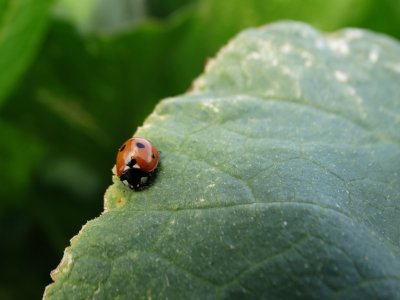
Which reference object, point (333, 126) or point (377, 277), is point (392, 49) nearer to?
point (333, 126)

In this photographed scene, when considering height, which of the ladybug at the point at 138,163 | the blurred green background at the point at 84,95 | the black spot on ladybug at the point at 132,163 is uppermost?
the ladybug at the point at 138,163

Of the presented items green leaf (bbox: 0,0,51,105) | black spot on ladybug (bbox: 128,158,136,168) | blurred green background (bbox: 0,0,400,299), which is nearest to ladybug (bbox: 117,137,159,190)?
black spot on ladybug (bbox: 128,158,136,168)

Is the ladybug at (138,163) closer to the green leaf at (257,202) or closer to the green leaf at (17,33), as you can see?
the green leaf at (257,202)

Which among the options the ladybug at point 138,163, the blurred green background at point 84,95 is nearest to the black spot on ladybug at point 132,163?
the ladybug at point 138,163

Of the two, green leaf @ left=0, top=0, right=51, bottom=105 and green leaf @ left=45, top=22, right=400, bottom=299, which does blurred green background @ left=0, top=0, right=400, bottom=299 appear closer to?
green leaf @ left=0, top=0, right=51, bottom=105

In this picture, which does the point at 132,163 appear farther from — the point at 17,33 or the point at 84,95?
the point at 84,95

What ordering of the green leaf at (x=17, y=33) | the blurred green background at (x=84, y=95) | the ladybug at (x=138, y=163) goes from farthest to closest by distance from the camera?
→ 1. the blurred green background at (x=84, y=95)
2. the green leaf at (x=17, y=33)
3. the ladybug at (x=138, y=163)
